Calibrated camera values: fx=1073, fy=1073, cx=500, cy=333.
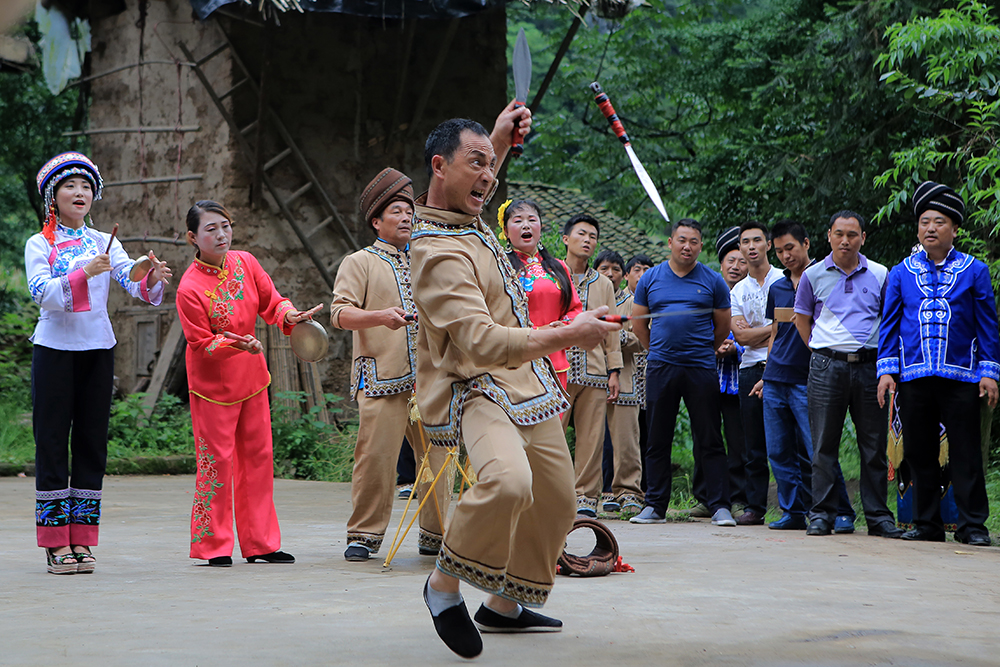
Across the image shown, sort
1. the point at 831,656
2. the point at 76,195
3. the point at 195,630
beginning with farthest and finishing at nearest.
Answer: the point at 76,195
the point at 195,630
the point at 831,656

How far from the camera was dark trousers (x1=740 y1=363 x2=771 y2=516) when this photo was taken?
7910mm

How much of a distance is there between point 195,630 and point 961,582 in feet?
11.3

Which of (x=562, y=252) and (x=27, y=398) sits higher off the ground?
(x=562, y=252)

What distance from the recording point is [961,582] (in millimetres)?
5000

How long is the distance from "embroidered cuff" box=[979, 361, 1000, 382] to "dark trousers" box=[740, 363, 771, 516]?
5.71 ft

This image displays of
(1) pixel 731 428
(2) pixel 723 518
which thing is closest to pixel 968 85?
(1) pixel 731 428

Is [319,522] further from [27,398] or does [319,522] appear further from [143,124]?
[27,398]

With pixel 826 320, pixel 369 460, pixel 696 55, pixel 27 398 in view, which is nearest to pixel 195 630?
pixel 369 460

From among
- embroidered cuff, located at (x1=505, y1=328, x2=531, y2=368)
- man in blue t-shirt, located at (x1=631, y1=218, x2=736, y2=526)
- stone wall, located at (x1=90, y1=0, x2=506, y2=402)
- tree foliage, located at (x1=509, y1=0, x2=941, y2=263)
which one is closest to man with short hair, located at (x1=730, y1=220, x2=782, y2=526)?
man in blue t-shirt, located at (x1=631, y1=218, x2=736, y2=526)

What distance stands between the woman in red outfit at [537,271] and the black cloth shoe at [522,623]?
2.92m

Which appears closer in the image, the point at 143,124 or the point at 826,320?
the point at 826,320

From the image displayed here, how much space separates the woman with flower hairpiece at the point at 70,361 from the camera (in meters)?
5.44

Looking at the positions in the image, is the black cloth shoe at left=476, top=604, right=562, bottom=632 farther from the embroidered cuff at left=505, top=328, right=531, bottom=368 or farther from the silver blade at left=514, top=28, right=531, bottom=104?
the silver blade at left=514, top=28, right=531, bottom=104

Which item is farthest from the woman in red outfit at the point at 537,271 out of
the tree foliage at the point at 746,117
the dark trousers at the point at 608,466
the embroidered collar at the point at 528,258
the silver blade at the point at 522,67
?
the tree foliage at the point at 746,117
